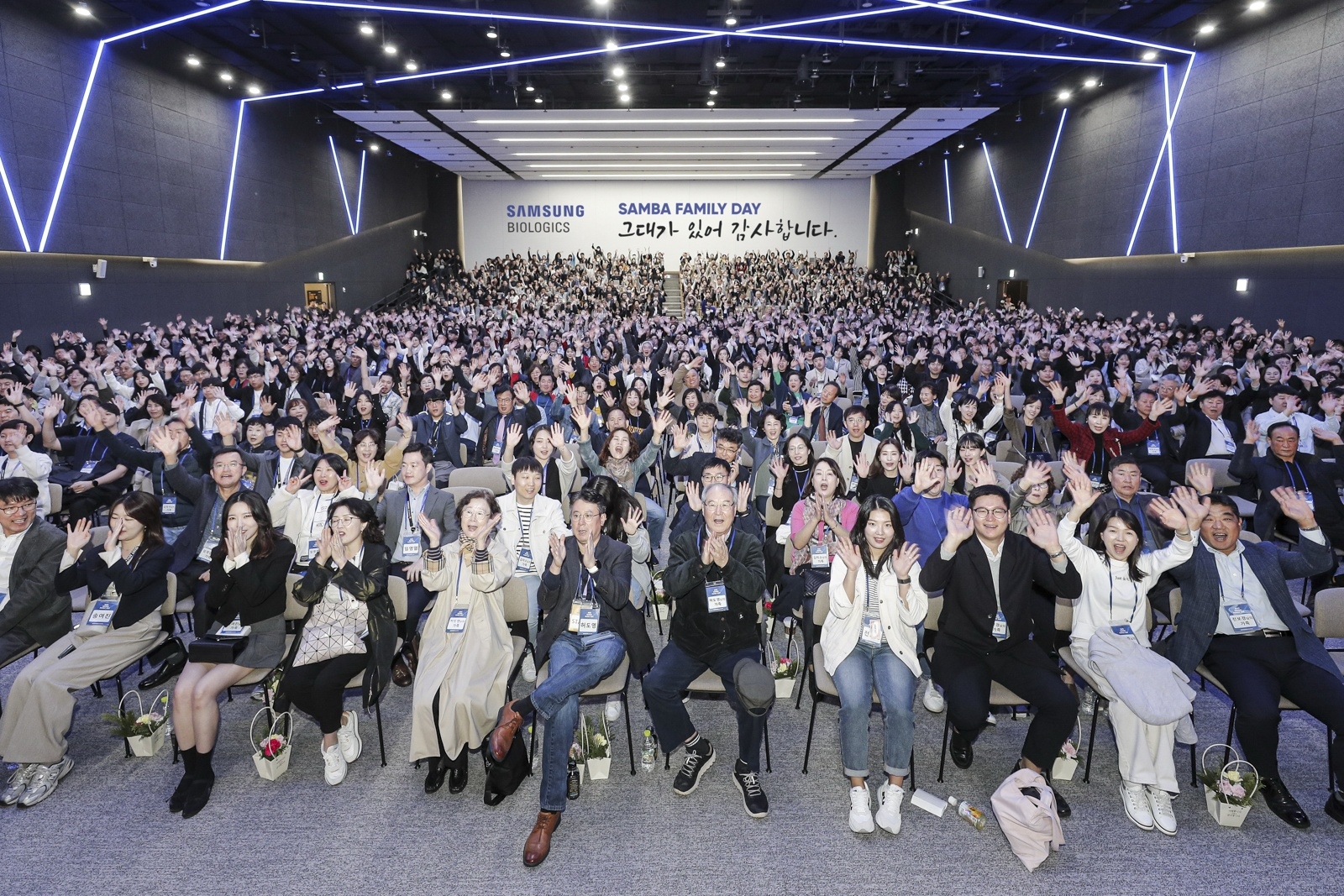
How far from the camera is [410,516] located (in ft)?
12.8

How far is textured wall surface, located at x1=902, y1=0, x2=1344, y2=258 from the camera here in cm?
980

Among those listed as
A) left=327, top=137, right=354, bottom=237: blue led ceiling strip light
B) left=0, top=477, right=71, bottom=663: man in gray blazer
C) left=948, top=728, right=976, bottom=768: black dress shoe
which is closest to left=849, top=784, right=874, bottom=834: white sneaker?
left=948, top=728, right=976, bottom=768: black dress shoe

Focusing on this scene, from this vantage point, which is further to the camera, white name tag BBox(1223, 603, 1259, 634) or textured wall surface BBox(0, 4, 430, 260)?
textured wall surface BBox(0, 4, 430, 260)

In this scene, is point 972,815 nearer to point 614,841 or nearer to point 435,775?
point 614,841

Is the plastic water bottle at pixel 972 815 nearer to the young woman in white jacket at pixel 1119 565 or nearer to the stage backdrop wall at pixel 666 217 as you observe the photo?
the young woman in white jacket at pixel 1119 565

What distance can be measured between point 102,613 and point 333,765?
1.28 m

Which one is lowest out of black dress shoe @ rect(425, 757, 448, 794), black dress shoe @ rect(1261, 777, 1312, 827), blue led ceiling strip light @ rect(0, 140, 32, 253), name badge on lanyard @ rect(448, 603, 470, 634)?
black dress shoe @ rect(425, 757, 448, 794)

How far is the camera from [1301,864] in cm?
252

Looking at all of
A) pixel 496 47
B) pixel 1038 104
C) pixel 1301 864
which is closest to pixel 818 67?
pixel 496 47

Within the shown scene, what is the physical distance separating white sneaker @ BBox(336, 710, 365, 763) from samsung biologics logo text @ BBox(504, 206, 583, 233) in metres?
24.9

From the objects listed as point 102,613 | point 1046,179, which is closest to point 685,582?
point 102,613

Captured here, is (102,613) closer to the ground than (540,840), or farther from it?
farther from it

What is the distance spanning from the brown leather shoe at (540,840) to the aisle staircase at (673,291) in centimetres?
2290

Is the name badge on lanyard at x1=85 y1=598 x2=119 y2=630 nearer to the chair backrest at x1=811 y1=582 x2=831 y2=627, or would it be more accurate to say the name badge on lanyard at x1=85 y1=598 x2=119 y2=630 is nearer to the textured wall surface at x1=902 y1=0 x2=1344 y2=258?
the chair backrest at x1=811 y1=582 x2=831 y2=627
